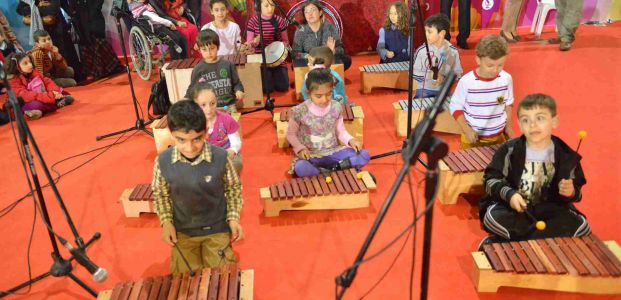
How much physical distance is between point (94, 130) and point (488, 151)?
4.20 meters

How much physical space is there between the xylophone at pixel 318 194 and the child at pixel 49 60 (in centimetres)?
467

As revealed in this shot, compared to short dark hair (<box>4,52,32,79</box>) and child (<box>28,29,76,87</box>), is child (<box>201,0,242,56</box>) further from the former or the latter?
child (<box>28,29,76,87</box>)

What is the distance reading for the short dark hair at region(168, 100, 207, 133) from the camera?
109 inches

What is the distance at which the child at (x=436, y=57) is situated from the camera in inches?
201

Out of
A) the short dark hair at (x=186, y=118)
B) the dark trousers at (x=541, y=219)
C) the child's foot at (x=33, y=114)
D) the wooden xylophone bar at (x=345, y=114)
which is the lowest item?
the dark trousers at (x=541, y=219)

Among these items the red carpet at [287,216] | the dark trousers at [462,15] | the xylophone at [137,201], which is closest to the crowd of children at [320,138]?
the red carpet at [287,216]

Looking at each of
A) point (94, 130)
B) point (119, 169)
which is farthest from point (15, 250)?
point (94, 130)

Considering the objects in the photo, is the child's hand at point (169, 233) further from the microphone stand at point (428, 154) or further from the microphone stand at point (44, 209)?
the microphone stand at point (428, 154)

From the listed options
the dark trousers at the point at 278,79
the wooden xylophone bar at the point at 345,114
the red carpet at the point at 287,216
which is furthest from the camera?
the dark trousers at the point at 278,79

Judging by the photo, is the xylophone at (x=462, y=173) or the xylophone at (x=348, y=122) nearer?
the xylophone at (x=462, y=173)

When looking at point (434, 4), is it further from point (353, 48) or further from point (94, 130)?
point (94, 130)

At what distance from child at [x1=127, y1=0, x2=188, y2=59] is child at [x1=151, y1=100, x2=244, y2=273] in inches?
188

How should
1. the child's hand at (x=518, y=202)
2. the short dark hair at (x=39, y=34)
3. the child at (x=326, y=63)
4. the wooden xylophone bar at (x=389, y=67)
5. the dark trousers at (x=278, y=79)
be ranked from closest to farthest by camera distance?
the child's hand at (x=518, y=202) < the child at (x=326, y=63) < the wooden xylophone bar at (x=389, y=67) < the dark trousers at (x=278, y=79) < the short dark hair at (x=39, y=34)

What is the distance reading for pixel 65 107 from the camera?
6.91 metres
